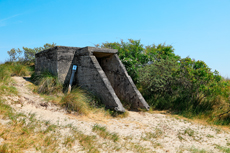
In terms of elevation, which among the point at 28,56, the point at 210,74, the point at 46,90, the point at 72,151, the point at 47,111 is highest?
the point at 28,56

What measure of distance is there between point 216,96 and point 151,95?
2.77m

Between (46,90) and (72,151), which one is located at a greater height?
(46,90)

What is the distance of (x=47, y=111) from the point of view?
18.4 ft

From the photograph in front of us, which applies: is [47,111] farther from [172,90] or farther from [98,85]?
[172,90]

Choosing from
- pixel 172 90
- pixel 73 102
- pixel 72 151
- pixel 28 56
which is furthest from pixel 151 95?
pixel 28 56

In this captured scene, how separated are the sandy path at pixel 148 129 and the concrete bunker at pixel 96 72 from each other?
954mm

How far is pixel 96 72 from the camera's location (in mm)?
7055

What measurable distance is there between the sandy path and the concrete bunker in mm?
954

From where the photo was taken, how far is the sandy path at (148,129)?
189 inches

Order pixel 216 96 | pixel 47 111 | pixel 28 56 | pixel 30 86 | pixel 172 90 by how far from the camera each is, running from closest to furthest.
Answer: pixel 47 111 < pixel 30 86 < pixel 216 96 < pixel 172 90 < pixel 28 56

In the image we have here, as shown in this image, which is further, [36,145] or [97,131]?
[97,131]

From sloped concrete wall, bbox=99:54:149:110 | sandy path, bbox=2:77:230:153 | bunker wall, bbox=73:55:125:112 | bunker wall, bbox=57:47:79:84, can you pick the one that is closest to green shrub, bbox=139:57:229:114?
sloped concrete wall, bbox=99:54:149:110

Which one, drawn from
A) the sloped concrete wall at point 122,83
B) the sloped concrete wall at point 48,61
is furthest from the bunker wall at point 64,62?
the sloped concrete wall at point 122,83

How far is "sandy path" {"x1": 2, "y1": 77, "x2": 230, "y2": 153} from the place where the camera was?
4.79 metres
